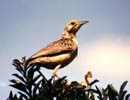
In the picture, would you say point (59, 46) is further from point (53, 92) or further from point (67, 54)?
point (53, 92)

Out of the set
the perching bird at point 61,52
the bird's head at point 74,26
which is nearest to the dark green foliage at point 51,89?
the perching bird at point 61,52

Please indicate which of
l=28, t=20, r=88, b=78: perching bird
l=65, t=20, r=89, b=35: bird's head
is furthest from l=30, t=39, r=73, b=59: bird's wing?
l=65, t=20, r=89, b=35: bird's head

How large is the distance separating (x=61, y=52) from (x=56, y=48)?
5.4 inches

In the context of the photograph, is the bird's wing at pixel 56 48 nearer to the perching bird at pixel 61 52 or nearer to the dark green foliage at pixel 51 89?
the perching bird at pixel 61 52

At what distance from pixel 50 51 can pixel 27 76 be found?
1.86m

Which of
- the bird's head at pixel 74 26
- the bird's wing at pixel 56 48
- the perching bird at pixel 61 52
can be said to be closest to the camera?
the perching bird at pixel 61 52

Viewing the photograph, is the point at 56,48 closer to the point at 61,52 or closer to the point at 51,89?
the point at 61,52

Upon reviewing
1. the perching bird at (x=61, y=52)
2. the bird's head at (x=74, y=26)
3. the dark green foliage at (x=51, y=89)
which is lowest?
the dark green foliage at (x=51, y=89)

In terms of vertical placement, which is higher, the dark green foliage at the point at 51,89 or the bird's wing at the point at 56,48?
the bird's wing at the point at 56,48

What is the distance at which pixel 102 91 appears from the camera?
2.89 m

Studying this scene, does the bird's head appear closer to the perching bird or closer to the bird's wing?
the perching bird

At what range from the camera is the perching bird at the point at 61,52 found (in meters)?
4.61

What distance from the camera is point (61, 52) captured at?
5.06 m

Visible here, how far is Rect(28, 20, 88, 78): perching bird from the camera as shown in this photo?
4609mm
